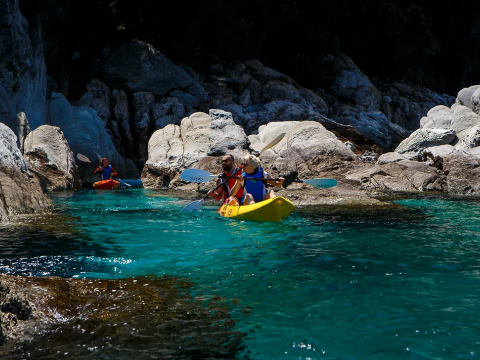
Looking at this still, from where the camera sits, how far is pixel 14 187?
27.1 feet

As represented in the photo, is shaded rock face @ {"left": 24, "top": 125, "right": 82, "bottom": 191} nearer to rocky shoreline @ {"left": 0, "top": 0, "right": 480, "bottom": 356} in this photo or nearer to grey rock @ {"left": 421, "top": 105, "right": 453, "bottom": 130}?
rocky shoreline @ {"left": 0, "top": 0, "right": 480, "bottom": 356}

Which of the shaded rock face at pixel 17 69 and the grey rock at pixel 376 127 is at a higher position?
the shaded rock face at pixel 17 69

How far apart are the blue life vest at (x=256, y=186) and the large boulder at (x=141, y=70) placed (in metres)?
17.5

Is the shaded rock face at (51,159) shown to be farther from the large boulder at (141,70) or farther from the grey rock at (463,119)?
the grey rock at (463,119)

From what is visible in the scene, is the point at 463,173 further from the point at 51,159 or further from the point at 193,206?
the point at 51,159

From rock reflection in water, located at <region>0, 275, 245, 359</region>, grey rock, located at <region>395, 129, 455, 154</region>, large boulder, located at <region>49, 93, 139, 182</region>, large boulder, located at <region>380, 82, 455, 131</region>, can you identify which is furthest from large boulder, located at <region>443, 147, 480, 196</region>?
large boulder, located at <region>380, 82, 455, 131</region>

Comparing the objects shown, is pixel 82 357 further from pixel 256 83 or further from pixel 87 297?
pixel 256 83

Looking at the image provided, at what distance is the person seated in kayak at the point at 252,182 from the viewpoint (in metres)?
8.29

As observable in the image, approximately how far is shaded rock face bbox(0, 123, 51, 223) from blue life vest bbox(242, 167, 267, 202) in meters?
3.86

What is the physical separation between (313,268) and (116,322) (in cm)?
230

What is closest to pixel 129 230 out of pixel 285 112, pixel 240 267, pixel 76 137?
pixel 240 267

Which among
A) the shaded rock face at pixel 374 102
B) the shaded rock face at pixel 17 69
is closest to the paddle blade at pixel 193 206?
the shaded rock face at pixel 17 69

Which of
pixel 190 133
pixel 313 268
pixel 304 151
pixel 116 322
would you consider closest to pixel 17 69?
pixel 190 133

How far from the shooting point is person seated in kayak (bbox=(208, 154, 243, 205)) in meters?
8.62
